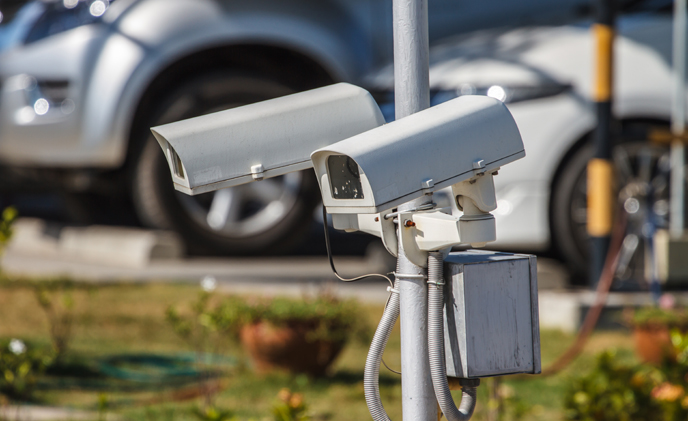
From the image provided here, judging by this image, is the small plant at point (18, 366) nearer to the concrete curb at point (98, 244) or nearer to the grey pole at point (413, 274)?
the grey pole at point (413, 274)

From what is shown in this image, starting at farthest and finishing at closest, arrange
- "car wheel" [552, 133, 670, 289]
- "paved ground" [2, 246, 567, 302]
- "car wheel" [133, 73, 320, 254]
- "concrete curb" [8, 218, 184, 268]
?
"concrete curb" [8, 218, 184, 268]
"car wheel" [133, 73, 320, 254]
"paved ground" [2, 246, 567, 302]
"car wheel" [552, 133, 670, 289]

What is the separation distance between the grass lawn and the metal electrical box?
121cm

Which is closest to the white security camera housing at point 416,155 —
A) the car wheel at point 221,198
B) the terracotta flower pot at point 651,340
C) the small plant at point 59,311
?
the small plant at point 59,311

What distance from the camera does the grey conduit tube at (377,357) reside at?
1.25 metres

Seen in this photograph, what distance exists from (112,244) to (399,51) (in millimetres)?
4958

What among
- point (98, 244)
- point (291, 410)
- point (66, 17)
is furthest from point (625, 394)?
point (98, 244)

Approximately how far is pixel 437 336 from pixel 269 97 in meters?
4.11

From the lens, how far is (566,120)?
470 cm

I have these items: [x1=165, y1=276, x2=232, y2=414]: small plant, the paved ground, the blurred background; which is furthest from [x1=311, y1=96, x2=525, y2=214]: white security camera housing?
the paved ground

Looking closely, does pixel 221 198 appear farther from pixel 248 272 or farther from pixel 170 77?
pixel 170 77

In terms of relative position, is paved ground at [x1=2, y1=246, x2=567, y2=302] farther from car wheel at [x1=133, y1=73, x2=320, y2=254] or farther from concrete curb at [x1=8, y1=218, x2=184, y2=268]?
car wheel at [x1=133, y1=73, x2=320, y2=254]

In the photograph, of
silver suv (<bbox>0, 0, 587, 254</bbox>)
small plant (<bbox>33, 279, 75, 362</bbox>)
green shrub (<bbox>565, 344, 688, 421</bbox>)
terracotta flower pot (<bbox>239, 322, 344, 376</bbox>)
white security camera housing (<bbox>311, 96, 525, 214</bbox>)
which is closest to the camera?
white security camera housing (<bbox>311, 96, 525, 214</bbox>)

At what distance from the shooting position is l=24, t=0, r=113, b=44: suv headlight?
5.01 meters

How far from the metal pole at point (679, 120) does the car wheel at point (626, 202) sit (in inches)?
4.2
